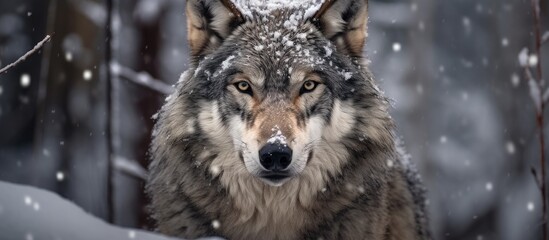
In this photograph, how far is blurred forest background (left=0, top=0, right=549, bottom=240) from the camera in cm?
859

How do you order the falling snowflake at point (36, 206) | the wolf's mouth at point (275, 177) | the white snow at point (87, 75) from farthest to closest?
the white snow at point (87, 75)
the wolf's mouth at point (275, 177)
the falling snowflake at point (36, 206)

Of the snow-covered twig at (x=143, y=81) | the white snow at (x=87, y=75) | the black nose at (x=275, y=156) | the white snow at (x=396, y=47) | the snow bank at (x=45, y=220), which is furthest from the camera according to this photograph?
the white snow at (x=396, y=47)

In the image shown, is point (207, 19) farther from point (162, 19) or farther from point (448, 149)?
point (448, 149)

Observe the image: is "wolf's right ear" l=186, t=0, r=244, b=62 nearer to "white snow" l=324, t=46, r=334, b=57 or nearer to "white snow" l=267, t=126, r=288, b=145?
"white snow" l=324, t=46, r=334, b=57

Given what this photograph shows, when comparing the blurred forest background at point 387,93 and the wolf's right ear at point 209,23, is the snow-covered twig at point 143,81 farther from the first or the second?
the wolf's right ear at point 209,23

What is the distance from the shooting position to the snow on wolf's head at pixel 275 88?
4746mm

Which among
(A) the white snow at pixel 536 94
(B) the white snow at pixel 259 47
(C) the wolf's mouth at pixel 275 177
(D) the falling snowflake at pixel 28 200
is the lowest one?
(C) the wolf's mouth at pixel 275 177

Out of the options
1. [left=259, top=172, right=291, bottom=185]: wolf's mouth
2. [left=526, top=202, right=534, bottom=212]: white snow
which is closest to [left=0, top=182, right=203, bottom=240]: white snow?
[left=259, top=172, right=291, bottom=185]: wolf's mouth

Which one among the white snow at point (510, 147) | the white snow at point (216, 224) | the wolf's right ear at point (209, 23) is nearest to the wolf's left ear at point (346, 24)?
the wolf's right ear at point (209, 23)

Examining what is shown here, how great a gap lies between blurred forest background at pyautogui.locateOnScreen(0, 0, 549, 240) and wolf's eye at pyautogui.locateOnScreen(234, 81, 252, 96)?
147cm

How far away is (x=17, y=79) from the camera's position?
32.8ft

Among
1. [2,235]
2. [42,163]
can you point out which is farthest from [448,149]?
[2,235]

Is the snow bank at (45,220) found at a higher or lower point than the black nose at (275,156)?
lower

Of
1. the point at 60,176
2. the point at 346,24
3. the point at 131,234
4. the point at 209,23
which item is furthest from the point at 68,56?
the point at 131,234
